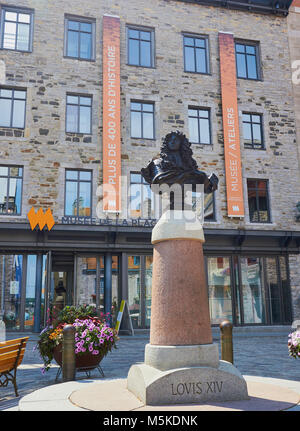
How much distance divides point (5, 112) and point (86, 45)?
443cm

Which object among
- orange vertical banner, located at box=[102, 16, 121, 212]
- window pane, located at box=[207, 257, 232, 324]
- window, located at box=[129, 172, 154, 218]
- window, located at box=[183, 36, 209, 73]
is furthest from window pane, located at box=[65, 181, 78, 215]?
window, located at box=[183, 36, 209, 73]

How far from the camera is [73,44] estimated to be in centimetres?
1709

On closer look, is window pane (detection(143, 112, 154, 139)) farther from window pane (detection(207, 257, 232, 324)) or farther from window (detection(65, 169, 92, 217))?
window pane (detection(207, 257, 232, 324))

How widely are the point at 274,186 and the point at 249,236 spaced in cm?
267

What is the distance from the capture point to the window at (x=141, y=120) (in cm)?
1703

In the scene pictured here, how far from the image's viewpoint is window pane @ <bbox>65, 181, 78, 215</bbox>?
51.5 ft

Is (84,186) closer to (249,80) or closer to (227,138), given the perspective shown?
(227,138)

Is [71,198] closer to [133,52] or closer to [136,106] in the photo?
[136,106]

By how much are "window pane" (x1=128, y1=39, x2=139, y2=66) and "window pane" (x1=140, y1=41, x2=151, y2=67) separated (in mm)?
220

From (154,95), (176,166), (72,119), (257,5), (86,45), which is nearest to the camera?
(176,166)

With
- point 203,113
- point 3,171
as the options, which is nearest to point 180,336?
point 3,171

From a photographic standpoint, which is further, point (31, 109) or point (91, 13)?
point (91, 13)

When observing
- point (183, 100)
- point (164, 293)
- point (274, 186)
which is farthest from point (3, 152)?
point (164, 293)

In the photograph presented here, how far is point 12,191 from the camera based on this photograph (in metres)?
15.3
